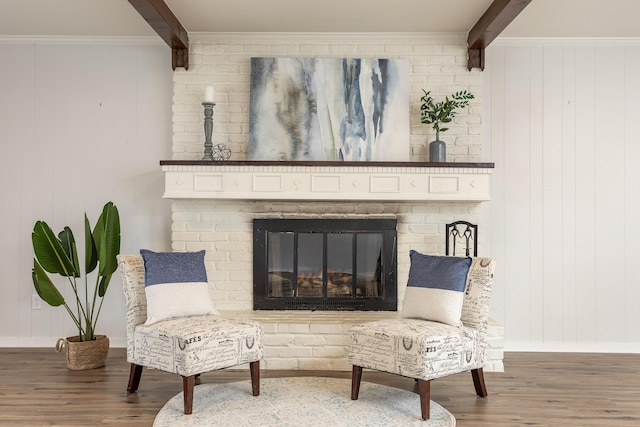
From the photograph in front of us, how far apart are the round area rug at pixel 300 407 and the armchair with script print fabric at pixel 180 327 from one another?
124 millimetres

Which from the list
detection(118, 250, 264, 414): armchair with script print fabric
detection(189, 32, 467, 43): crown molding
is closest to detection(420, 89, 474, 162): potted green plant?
detection(189, 32, 467, 43): crown molding

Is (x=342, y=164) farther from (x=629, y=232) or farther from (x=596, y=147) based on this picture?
(x=629, y=232)

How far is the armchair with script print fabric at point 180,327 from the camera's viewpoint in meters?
3.04

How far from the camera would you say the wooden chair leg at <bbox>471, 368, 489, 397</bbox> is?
330 centimetres

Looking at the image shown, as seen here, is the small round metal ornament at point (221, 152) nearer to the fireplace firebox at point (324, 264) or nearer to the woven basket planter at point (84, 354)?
the fireplace firebox at point (324, 264)

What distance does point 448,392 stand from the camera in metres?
3.42

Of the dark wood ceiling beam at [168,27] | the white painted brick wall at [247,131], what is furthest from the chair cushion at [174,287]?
the dark wood ceiling beam at [168,27]

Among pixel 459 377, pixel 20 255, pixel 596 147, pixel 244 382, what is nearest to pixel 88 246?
pixel 20 255

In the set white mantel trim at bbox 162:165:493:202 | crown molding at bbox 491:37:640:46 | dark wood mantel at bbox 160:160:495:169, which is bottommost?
white mantel trim at bbox 162:165:493:202

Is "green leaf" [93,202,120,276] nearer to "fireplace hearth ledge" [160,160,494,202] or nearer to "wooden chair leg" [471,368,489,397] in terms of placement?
"fireplace hearth ledge" [160,160,494,202]

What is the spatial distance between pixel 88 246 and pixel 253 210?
1.21 metres

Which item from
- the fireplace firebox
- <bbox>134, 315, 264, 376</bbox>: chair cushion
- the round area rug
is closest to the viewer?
the round area rug

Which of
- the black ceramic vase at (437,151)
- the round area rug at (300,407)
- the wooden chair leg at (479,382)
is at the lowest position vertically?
the round area rug at (300,407)

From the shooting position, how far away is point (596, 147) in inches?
182
